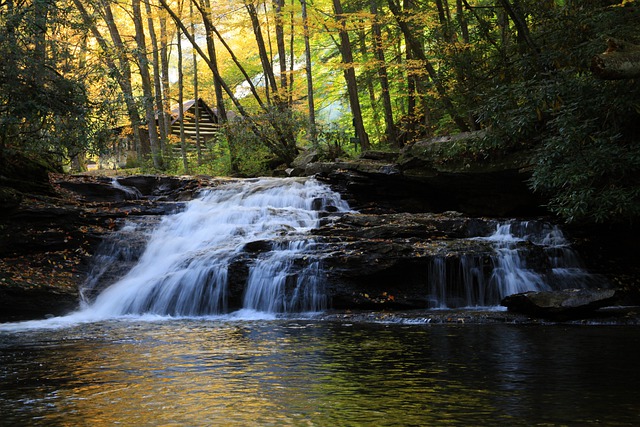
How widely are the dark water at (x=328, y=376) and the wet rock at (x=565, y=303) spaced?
1.53 feet

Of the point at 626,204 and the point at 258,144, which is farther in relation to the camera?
the point at 258,144

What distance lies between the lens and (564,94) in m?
9.70

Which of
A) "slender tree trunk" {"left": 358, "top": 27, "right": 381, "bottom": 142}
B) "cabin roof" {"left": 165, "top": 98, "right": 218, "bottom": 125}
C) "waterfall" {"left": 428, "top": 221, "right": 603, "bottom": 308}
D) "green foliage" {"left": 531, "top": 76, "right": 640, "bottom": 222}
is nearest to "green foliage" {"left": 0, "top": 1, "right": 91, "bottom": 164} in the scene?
"waterfall" {"left": 428, "top": 221, "right": 603, "bottom": 308}

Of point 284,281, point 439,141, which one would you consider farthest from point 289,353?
point 439,141

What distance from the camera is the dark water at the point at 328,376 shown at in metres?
3.77

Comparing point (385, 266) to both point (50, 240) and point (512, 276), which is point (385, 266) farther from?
point (50, 240)

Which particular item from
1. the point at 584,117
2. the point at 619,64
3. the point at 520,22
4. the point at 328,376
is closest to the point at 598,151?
the point at 584,117

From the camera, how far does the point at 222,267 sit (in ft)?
34.8

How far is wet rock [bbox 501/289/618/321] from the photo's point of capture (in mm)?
8133

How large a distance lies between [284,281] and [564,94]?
594 cm

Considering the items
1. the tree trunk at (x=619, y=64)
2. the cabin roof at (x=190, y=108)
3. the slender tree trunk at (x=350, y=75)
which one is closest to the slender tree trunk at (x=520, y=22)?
the tree trunk at (x=619, y=64)

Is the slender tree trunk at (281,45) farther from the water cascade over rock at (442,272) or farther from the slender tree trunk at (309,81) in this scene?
the water cascade over rock at (442,272)

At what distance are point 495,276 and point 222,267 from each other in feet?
16.6

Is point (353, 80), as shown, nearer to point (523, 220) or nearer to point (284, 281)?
point (523, 220)
